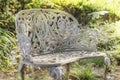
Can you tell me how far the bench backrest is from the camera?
13.2 ft

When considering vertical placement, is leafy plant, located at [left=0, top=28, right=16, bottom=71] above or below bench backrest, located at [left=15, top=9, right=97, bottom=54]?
below

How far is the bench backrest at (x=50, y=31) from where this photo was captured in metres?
4.01

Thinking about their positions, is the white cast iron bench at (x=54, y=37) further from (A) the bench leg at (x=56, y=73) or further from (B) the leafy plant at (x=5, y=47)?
(B) the leafy plant at (x=5, y=47)

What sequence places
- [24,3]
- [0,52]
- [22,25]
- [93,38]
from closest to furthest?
[22,25]
[93,38]
[0,52]
[24,3]

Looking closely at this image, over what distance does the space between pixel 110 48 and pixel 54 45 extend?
159cm

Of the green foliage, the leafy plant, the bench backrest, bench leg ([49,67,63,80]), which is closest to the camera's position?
bench leg ([49,67,63,80])

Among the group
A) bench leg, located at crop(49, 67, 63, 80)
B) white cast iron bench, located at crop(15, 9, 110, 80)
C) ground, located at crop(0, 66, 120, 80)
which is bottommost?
ground, located at crop(0, 66, 120, 80)

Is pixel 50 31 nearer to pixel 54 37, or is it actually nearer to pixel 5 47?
pixel 54 37

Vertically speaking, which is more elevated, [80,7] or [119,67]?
[80,7]

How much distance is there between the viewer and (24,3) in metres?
5.58

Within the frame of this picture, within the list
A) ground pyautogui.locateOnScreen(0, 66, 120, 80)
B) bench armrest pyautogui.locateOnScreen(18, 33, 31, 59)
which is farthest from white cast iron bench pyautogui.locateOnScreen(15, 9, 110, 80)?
ground pyautogui.locateOnScreen(0, 66, 120, 80)

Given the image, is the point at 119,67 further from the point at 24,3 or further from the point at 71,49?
the point at 24,3

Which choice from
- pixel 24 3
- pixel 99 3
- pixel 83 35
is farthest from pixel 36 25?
pixel 99 3

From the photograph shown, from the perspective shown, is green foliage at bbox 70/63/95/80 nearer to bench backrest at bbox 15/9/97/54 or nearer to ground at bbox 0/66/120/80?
ground at bbox 0/66/120/80
